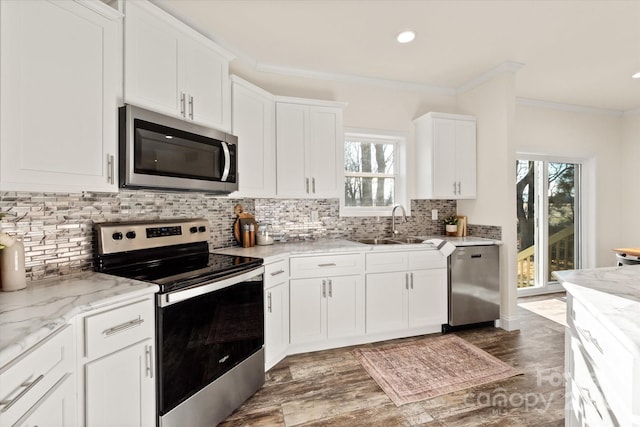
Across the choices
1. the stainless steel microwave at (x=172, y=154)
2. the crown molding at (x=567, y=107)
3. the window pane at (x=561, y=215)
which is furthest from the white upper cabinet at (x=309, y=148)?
the window pane at (x=561, y=215)

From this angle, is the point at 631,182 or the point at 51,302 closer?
the point at 51,302

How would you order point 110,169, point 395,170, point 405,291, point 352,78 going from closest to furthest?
point 110,169
point 405,291
point 352,78
point 395,170

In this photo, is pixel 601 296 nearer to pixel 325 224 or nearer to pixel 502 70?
pixel 325 224

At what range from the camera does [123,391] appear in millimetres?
1363

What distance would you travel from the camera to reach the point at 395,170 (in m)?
3.89

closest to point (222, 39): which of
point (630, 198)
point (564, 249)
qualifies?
point (564, 249)

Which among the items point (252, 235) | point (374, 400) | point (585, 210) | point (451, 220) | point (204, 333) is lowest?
point (374, 400)

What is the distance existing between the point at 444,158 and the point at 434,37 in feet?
4.32

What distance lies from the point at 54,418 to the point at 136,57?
178 cm

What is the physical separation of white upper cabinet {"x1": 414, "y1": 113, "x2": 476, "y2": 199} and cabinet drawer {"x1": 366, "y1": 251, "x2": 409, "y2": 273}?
3.18 feet

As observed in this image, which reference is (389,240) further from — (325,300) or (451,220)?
(325,300)

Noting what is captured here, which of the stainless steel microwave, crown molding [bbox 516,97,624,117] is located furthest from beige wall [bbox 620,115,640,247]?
the stainless steel microwave

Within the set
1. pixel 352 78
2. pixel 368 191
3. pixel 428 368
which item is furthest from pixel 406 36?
pixel 428 368

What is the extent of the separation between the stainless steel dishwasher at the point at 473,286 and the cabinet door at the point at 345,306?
0.99 meters
